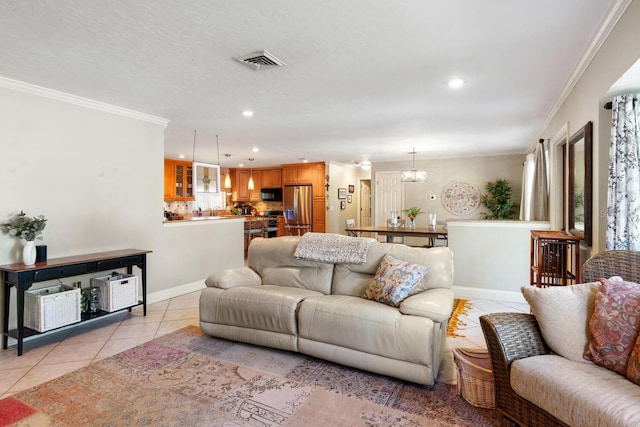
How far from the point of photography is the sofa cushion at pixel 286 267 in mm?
3416

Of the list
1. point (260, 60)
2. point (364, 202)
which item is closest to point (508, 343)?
point (260, 60)

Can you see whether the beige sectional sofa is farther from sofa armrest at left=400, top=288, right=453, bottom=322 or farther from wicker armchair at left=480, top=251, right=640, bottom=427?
wicker armchair at left=480, top=251, right=640, bottom=427

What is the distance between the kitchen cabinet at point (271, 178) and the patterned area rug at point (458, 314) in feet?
21.9

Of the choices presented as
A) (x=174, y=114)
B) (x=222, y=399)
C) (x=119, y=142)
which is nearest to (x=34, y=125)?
(x=119, y=142)

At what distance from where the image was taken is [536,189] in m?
5.48

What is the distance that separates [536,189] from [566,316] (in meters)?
4.25

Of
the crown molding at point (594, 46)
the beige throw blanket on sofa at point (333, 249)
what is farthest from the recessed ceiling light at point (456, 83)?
the beige throw blanket on sofa at point (333, 249)

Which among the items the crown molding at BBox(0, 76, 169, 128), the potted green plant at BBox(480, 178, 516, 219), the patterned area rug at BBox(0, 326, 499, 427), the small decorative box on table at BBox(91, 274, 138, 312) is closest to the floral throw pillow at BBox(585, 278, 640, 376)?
the patterned area rug at BBox(0, 326, 499, 427)

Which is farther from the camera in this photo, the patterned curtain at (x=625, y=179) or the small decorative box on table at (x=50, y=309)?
the small decorative box on table at (x=50, y=309)

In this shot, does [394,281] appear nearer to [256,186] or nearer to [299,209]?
[299,209]

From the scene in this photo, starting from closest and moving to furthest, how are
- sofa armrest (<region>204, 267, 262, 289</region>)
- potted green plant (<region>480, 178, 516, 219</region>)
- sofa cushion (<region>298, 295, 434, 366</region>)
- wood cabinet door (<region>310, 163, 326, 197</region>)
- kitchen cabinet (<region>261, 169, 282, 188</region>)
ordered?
sofa cushion (<region>298, 295, 434, 366</region>) < sofa armrest (<region>204, 267, 262, 289</region>) < potted green plant (<region>480, 178, 516, 219</region>) < wood cabinet door (<region>310, 163, 326, 197</region>) < kitchen cabinet (<region>261, 169, 282, 188</region>)

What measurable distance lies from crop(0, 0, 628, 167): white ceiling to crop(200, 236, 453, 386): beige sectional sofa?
160cm

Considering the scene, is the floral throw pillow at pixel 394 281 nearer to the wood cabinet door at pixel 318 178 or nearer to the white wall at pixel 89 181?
the white wall at pixel 89 181

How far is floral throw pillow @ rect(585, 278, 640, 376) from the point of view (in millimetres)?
1665
